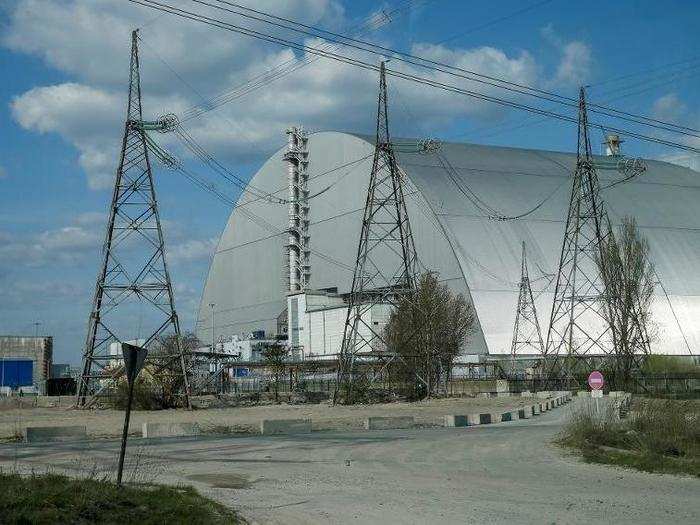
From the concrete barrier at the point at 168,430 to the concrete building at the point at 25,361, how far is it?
6417 cm

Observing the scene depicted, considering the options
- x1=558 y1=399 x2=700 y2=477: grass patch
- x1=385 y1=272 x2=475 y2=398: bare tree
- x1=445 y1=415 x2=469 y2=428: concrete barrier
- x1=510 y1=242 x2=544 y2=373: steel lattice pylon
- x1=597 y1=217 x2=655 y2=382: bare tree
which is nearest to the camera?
x1=558 y1=399 x2=700 y2=477: grass patch

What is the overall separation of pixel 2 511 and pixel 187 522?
2.16 m

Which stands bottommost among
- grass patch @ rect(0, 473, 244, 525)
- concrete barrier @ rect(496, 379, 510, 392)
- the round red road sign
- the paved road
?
the paved road

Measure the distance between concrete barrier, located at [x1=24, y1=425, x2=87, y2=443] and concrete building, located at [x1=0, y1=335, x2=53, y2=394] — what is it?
63.7 meters

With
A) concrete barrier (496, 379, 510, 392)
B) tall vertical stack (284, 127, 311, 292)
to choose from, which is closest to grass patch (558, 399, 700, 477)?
concrete barrier (496, 379, 510, 392)

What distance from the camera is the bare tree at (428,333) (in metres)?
55.9

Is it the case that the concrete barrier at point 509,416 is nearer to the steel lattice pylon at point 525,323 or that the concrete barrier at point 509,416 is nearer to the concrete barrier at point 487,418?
the concrete barrier at point 487,418

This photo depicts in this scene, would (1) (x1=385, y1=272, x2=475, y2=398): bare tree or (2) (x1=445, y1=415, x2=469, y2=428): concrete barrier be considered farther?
(1) (x1=385, y1=272, x2=475, y2=398): bare tree

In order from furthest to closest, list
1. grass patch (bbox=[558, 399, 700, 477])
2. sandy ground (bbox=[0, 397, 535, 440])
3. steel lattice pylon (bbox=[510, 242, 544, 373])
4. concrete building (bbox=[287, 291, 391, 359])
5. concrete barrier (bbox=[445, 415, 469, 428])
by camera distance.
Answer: concrete building (bbox=[287, 291, 391, 359]), steel lattice pylon (bbox=[510, 242, 544, 373]), concrete barrier (bbox=[445, 415, 469, 428]), sandy ground (bbox=[0, 397, 535, 440]), grass patch (bbox=[558, 399, 700, 477])

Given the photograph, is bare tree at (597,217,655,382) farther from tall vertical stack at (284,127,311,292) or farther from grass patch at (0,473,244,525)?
grass patch at (0,473,244,525)

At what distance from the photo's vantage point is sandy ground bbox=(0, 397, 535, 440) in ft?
114

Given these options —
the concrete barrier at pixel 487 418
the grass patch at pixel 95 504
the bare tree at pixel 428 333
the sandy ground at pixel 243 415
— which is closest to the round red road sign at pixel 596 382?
the concrete barrier at pixel 487 418

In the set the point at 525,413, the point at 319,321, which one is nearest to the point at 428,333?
the point at 525,413

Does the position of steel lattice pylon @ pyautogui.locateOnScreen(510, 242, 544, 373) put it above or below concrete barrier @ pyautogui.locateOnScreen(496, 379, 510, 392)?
above
